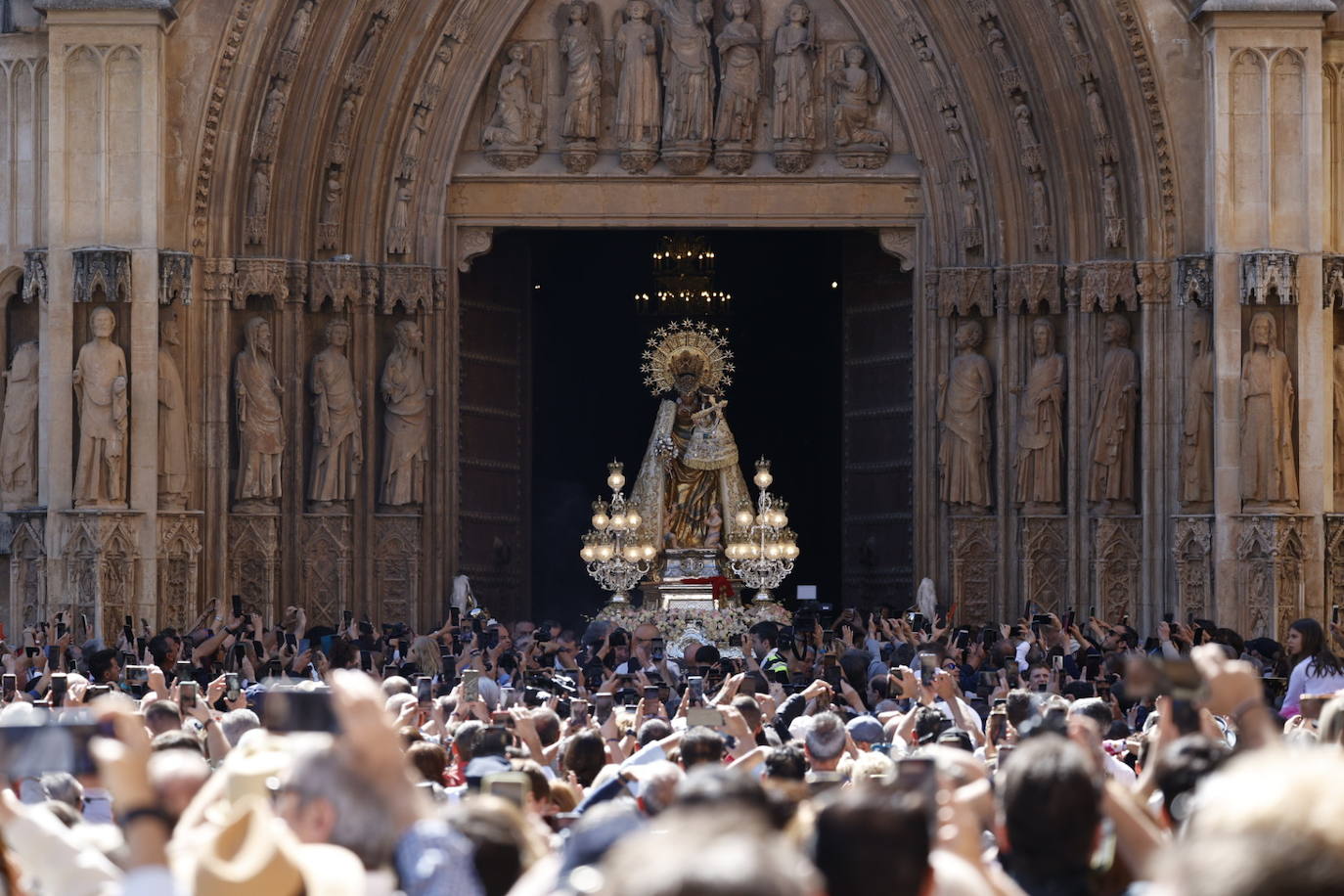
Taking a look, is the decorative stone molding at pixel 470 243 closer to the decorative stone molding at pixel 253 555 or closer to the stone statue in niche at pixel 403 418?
the stone statue in niche at pixel 403 418

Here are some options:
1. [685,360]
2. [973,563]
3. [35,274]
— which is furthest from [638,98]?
[35,274]

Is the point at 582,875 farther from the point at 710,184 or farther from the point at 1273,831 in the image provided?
the point at 710,184

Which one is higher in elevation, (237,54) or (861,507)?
(237,54)

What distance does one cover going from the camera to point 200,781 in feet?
17.5

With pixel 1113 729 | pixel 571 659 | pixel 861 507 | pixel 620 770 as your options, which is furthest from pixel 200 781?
pixel 861 507

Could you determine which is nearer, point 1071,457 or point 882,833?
point 882,833

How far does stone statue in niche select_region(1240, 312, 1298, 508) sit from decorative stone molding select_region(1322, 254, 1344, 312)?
1.85 ft

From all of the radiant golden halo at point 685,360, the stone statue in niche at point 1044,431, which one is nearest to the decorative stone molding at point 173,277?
the radiant golden halo at point 685,360

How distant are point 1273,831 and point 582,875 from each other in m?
1.78

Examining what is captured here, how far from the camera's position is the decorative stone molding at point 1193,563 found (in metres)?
20.0

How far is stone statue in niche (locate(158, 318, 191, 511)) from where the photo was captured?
2033 cm

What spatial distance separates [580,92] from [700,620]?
16.6 ft

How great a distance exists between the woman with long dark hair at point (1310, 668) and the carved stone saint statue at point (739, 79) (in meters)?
10.7

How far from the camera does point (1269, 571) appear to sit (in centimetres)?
1966
